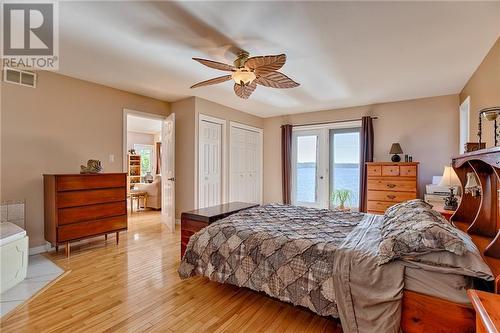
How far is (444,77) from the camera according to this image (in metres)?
3.43

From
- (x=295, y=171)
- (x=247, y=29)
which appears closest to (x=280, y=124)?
(x=295, y=171)

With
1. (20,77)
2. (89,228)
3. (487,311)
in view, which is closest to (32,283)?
(89,228)

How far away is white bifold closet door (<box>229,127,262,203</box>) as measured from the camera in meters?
5.38

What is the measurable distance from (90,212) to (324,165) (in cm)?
447

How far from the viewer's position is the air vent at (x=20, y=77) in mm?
3003

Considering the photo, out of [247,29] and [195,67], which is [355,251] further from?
[195,67]

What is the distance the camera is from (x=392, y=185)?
4.12 meters

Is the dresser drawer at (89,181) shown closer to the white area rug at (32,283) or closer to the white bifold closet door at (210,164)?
the white area rug at (32,283)

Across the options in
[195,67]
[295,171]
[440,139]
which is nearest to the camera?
[195,67]

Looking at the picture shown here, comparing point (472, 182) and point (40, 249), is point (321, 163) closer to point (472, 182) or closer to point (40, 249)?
point (472, 182)

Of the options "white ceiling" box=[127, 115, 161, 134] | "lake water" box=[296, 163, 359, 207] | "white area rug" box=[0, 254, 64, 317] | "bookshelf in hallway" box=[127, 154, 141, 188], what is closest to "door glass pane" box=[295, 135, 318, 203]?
"lake water" box=[296, 163, 359, 207]

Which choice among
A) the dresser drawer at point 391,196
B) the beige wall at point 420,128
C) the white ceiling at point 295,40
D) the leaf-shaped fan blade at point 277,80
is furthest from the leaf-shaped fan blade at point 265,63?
the beige wall at point 420,128

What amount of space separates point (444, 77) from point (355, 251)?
3207mm

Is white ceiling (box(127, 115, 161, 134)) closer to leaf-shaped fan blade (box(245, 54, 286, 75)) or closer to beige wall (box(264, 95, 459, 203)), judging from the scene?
beige wall (box(264, 95, 459, 203))
